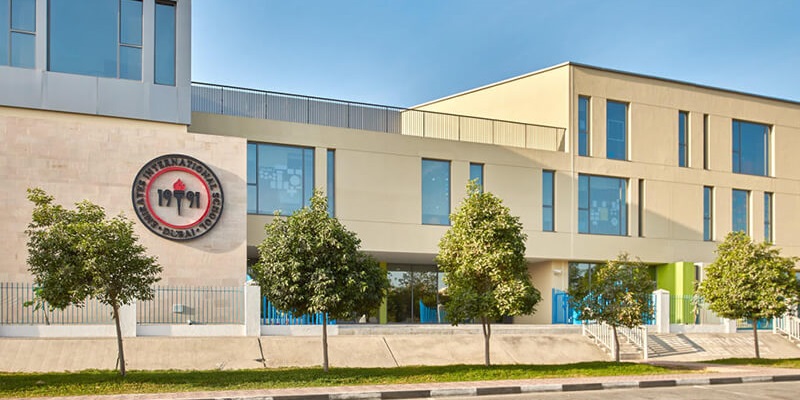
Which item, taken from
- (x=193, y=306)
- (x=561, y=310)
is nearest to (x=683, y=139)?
(x=561, y=310)

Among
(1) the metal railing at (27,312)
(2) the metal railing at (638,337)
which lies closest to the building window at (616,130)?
(2) the metal railing at (638,337)

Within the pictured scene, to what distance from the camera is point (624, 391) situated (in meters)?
16.4

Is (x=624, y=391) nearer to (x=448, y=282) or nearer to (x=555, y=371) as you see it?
(x=555, y=371)

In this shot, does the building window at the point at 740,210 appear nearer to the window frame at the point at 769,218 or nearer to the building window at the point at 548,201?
the window frame at the point at 769,218

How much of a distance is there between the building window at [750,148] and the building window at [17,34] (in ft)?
98.8

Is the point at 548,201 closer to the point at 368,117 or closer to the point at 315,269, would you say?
the point at 368,117

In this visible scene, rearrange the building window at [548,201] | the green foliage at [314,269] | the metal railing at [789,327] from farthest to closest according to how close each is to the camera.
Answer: the building window at [548,201], the metal railing at [789,327], the green foliage at [314,269]

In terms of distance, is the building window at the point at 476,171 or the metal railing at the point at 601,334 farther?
the building window at the point at 476,171

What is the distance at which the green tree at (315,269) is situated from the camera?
18172 millimetres

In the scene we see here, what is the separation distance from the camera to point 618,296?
22.3 metres

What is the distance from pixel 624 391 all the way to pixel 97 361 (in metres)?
13.0

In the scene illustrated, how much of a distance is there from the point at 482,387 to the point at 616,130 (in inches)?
808

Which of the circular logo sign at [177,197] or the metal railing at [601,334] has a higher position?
the circular logo sign at [177,197]

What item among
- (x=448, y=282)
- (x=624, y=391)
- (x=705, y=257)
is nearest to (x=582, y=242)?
A: (x=705, y=257)
